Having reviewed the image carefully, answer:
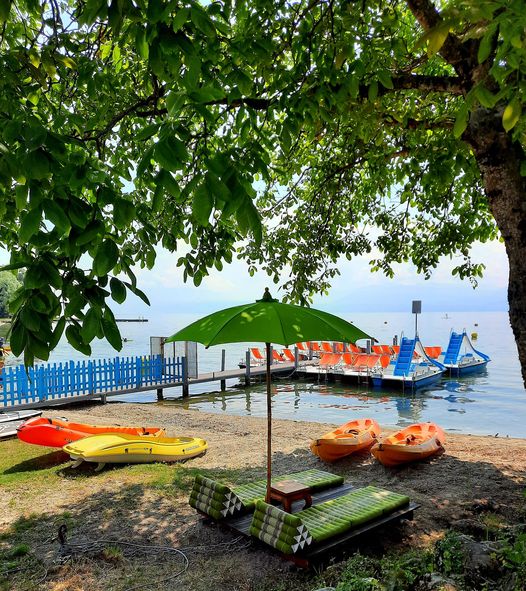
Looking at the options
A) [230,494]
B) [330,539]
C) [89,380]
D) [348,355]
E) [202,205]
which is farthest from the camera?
[348,355]

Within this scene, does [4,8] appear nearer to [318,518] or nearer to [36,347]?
[36,347]

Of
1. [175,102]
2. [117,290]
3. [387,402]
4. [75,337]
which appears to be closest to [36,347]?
[75,337]

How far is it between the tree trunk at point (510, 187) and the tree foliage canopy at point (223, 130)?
0.29 feet

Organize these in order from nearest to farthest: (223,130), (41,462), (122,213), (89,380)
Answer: (122,213)
(223,130)
(41,462)
(89,380)

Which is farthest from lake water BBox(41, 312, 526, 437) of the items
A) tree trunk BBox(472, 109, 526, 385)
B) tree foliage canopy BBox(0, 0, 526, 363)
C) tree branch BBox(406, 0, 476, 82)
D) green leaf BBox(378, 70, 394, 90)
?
green leaf BBox(378, 70, 394, 90)

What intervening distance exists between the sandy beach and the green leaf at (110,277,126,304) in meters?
3.62

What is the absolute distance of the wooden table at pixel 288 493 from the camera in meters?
5.34

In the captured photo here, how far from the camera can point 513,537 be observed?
4.39 meters

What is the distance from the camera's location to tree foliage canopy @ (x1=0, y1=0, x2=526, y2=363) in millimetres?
2010

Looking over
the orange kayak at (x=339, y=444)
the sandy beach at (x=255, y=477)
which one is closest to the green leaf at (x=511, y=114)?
the sandy beach at (x=255, y=477)

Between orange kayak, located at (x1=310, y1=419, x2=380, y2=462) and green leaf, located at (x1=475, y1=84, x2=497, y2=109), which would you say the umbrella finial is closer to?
green leaf, located at (x1=475, y1=84, x2=497, y2=109)

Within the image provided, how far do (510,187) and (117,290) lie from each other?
4037 millimetres

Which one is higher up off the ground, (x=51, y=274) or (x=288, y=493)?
(x=51, y=274)

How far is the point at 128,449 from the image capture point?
340 inches
